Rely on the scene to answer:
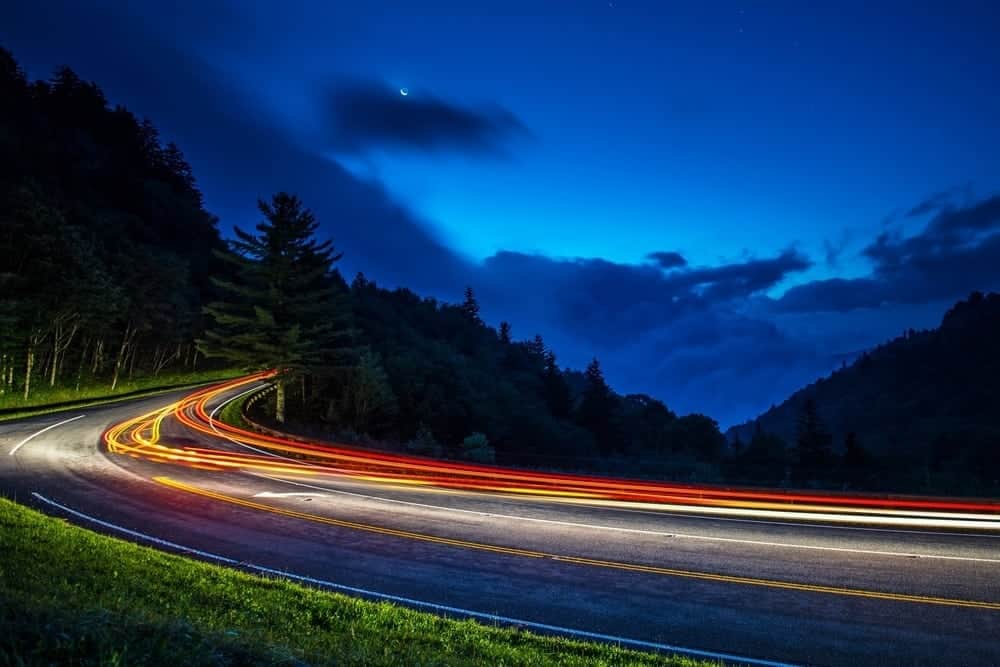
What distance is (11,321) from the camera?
33750mm

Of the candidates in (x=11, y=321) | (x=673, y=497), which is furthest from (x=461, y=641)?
(x=11, y=321)

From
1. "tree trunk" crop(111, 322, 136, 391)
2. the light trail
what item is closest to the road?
the light trail

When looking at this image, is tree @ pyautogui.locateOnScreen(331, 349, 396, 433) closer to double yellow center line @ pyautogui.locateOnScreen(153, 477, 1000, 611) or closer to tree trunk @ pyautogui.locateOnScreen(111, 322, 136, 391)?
tree trunk @ pyautogui.locateOnScreen(111, 322, 136, 391)

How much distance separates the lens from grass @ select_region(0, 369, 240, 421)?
119 ft

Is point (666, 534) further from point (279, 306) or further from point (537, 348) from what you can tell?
point (537, 348)

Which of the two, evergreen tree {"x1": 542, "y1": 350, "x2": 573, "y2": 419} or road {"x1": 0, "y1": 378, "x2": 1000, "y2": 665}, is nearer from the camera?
road {"x1": 0, "y1": 378, "x2": 1000, "y2": 665}

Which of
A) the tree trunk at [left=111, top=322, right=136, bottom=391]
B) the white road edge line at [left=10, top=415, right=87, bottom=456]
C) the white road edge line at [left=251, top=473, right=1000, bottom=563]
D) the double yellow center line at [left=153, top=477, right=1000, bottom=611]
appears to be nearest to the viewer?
the double yellow center line at [left=153, top=477, right=1000, bottom=611]

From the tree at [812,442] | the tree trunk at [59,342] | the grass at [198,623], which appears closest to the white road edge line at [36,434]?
the tree trunk at [59,342]

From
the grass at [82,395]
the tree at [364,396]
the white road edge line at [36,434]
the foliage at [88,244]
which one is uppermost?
the foliage at [88,244]

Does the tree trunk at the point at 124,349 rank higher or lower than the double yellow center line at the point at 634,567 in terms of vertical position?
higher

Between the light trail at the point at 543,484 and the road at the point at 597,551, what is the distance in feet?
0.53

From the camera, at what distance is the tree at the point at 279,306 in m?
37.8

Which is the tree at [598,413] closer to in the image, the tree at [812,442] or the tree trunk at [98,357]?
the tree at [812,442]

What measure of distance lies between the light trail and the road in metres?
0.16
